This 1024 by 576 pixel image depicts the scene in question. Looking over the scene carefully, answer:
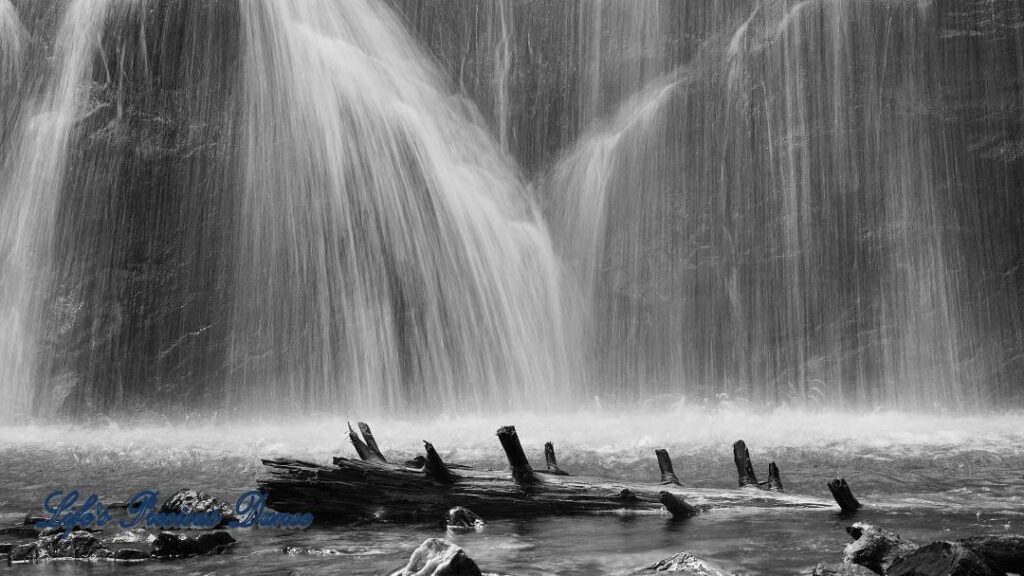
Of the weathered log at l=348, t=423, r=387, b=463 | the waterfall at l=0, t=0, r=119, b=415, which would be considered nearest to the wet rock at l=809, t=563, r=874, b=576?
the weathered log at l=348, t=423, r=387, b=463

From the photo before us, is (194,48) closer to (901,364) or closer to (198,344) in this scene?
(198,344)

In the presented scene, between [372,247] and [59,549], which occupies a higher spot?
[372,247]

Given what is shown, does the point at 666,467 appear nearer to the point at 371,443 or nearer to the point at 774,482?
the point at 774,482

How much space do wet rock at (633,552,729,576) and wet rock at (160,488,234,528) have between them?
5.15m

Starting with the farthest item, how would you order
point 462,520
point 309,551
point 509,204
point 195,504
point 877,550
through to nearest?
point 509,204
point 195,504
point 462,520
point 309,551
point 877,550

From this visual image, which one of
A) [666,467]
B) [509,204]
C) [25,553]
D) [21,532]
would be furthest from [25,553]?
[509,204]

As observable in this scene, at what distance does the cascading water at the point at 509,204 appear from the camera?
21312 millimetres

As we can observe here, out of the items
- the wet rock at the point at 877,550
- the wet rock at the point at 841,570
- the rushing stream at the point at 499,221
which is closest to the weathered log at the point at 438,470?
the wet rock at the point at 841,570

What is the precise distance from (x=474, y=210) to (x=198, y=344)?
344 inches

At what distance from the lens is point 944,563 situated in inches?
210

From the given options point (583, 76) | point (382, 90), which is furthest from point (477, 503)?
point (583, 76)

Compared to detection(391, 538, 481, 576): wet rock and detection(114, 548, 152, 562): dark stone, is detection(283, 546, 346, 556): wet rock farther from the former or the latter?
detection(391, 538, 481, 576): wet rock

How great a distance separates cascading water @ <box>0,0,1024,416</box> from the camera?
21.3 metres

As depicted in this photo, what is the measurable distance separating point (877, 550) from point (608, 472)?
7280 millimetres
